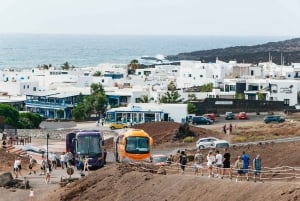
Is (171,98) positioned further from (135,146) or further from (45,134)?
(135,146)

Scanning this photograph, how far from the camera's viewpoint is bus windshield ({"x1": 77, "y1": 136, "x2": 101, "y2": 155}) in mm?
34406

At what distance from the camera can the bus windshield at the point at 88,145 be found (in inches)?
1355

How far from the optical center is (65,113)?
7894cm

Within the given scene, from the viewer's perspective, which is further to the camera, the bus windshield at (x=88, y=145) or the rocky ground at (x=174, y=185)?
the bus windshield at (x=88, y=145)

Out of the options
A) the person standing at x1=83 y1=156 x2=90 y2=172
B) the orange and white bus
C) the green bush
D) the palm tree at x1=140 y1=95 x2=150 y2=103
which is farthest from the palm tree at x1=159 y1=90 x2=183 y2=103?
the orange and white bus

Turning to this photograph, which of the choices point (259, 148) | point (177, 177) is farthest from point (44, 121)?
point (177, 177)

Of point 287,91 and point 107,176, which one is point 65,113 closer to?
point 287,91

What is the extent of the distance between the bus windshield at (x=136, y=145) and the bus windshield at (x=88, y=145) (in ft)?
6.58

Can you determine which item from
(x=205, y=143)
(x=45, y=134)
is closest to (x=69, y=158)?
(x=205, y=143)

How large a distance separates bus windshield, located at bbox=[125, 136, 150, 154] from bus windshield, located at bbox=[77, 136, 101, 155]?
201 centimetres

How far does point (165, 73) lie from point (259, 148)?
7836 cm

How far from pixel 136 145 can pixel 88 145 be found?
2.63 meters

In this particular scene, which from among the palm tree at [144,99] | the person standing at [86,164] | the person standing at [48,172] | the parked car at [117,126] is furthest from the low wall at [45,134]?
the palm tree at [144,99]

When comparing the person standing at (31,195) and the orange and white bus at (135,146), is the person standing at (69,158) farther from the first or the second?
the person standing at (31,195)
